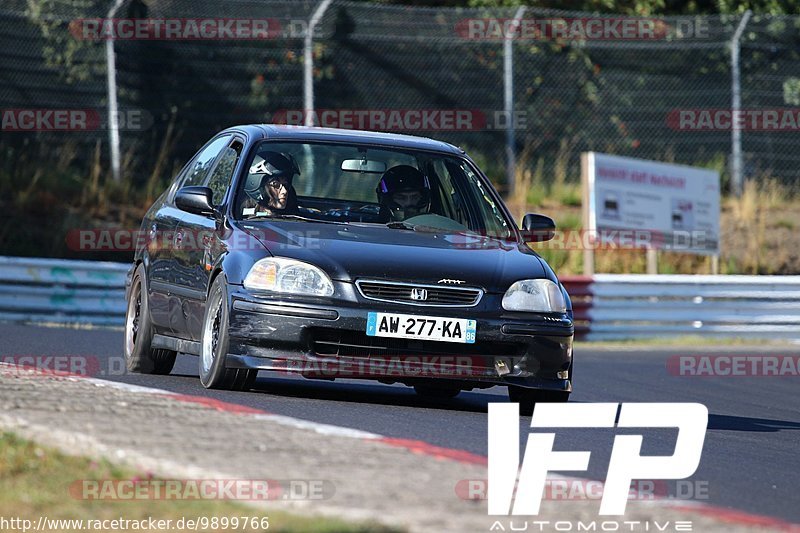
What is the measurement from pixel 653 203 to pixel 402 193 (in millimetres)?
13844

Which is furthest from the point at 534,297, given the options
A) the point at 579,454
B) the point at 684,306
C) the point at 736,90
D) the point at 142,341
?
the point at 736,90

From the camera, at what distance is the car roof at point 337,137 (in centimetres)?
973

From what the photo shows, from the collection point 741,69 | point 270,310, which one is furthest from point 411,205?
point 741,69

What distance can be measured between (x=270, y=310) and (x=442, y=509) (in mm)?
3590

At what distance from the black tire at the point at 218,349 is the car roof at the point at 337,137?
4.02 feet

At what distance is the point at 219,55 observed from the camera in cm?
2216

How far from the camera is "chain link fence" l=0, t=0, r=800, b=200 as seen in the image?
2102 cm

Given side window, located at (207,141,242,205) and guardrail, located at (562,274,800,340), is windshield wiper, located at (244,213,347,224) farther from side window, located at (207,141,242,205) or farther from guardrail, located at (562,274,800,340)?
guardrail, located at (562,274,800,340)

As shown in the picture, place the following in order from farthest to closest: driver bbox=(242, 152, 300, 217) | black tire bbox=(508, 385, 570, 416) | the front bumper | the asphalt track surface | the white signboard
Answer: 1. the white signboard
2. driver bbox=(242, 152, 300, 217)
3. black tire bbox=(508, 385, 570, 416)
4. the front bumper
5. the asphalt track surface

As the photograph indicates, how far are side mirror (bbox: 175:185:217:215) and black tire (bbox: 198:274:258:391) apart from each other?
1.62 feet

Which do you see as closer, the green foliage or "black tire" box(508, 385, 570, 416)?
"black tire" box(508, 385, 570, 416)

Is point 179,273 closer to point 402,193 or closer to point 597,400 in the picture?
point 402,193

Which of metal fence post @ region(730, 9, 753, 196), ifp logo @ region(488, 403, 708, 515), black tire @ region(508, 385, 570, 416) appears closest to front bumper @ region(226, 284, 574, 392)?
ifp logo @ region(488, 403, 708, 515)

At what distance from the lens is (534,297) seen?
877 centimetres
